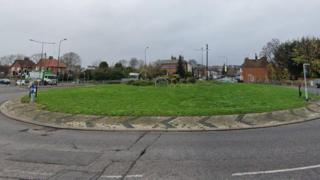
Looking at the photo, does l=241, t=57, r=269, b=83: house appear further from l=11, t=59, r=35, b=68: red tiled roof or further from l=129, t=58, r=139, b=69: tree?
l=11, t=59, r=35, b=68: red tiled roof

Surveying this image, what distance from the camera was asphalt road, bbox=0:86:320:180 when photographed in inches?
294

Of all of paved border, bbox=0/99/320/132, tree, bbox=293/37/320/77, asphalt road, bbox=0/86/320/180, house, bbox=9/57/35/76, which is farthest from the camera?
house, bbox=9/57/35/76

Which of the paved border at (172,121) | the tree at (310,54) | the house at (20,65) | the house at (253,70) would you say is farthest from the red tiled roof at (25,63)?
the paved border at (172,121)

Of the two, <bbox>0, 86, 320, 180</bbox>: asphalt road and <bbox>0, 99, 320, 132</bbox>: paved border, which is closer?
<bbox>0, 86, 320, 180</bbox>: asphalt road

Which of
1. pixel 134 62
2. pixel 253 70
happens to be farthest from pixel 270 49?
pixel 134 62

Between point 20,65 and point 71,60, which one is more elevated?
point 71,60

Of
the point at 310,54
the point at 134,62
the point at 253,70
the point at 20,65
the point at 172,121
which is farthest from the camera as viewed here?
the point at 134,62

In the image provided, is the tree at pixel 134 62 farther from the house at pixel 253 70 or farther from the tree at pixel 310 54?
the tree at pixel 310 54

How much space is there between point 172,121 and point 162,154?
5862 millimetres

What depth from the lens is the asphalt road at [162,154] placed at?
7469mm

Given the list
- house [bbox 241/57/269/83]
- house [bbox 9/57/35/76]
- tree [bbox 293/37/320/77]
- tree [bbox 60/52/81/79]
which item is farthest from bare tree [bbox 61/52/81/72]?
tree [bbox 293/37/320/77]

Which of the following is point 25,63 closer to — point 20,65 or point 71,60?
point 20,65

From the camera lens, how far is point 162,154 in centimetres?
936

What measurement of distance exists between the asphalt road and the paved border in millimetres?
934
